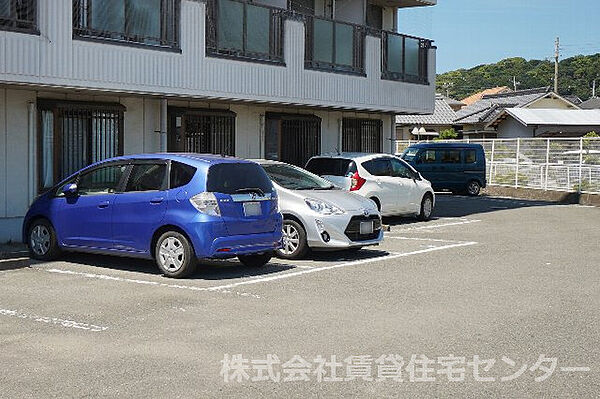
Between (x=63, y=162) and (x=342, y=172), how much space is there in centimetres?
566

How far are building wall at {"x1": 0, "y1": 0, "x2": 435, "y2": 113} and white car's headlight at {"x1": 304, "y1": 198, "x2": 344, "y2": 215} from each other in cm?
457

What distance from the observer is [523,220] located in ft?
67.1

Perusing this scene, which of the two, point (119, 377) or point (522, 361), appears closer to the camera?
point (119, 377)

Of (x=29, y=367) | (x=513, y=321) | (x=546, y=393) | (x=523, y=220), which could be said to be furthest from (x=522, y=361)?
(x=523, y=220)

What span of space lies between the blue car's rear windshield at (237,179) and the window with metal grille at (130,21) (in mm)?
4912

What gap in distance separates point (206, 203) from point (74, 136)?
582cm

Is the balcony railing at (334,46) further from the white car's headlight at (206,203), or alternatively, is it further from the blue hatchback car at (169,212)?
the white car's headlight at (206,203)

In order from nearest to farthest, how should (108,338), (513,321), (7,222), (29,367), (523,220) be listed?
(29,367)
(108,338)
(513,321)
(7,222)
(523,220)

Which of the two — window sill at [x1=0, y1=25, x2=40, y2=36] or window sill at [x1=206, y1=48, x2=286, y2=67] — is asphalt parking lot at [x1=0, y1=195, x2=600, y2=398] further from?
window sill at [x1=206, y1=48, x2=286, y2=67]

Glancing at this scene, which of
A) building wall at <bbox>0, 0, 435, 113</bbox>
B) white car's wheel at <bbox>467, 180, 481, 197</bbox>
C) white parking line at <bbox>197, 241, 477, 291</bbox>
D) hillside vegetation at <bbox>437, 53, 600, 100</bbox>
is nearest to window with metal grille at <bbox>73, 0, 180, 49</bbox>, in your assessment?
building wall at <bbox>0, 0, 435, 113</bbox>

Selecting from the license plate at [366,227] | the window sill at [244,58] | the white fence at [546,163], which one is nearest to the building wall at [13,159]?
the window sill at [244,58]

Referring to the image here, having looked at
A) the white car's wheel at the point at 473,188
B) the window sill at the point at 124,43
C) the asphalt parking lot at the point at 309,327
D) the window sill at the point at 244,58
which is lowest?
the asphalt parking lot at the point at 309,327

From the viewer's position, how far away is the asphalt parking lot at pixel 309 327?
5.98m

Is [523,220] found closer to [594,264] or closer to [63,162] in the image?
[594,264]
